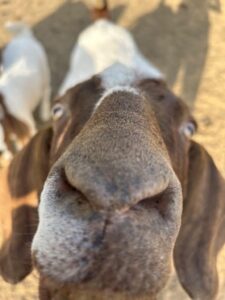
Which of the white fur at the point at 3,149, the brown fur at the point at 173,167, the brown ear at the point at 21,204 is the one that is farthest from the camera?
the white fur at the point at 3,149

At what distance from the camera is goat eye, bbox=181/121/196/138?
371cm

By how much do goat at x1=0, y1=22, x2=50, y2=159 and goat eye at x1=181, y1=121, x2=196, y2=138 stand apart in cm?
206

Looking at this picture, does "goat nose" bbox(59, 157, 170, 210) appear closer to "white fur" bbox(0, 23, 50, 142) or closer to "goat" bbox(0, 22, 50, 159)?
"goat" bbox(0, 22, 50, 159)

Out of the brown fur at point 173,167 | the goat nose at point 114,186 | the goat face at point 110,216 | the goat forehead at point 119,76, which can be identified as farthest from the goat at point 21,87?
the goat nose at point 114,186

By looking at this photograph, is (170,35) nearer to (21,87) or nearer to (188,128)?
(21,87)

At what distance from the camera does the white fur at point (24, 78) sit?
18.1 ft

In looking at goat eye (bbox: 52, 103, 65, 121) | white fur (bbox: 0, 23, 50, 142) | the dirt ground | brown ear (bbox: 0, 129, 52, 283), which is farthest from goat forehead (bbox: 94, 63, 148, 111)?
the dirt ground

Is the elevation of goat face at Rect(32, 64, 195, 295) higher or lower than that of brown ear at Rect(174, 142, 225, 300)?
higher

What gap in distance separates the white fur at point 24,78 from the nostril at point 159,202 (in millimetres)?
3388

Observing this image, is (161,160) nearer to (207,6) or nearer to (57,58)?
(57,58)

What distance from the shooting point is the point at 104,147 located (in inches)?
88.0

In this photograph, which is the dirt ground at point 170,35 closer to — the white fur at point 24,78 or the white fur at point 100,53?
the white fur at point 24,78

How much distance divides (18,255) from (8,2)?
406cm

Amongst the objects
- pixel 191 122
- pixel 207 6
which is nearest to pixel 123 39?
pixel 207 6
